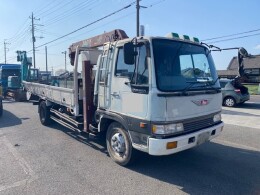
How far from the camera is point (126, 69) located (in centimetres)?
452

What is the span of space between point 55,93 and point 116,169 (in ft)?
11.5

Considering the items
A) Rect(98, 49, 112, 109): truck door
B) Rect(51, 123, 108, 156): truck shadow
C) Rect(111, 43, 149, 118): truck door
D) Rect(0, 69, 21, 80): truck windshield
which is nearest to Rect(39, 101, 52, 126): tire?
Rect(51, 123, 108, 156): truck shadow

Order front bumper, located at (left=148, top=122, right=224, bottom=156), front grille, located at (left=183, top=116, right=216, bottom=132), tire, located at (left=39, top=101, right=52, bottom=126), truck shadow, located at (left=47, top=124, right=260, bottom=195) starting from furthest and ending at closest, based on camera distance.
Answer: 1. tire, located at (left=39, top=101, right=52, bottom=126)
2. front grille, located at (left=183, top=116, right=216, bottom=132)
3. truck shadow, located at (left=47, top=124, right=260, bottom=195)
4. front bumper, located at (left=148, top=122, right=224, bottom=156)

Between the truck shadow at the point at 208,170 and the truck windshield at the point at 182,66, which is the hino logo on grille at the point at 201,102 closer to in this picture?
the truck windshield at the point at 182,66

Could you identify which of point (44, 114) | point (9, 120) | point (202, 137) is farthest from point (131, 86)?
point (9, 120)

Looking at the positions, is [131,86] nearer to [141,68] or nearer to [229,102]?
[141,68]

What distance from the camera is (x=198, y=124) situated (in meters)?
4.55

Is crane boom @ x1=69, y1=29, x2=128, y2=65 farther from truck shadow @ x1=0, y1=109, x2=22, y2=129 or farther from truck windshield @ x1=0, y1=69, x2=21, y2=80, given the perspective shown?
truck windshield @ x1=0, y1=69, x2=21, y2=80

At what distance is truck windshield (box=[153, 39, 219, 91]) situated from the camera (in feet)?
13.6

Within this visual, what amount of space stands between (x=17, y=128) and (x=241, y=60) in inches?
285

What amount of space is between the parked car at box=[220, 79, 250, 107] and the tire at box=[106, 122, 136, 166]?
10.8 meters

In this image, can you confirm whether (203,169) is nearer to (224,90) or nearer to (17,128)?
(17,128)

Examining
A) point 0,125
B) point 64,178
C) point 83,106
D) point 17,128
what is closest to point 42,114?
point 17,128

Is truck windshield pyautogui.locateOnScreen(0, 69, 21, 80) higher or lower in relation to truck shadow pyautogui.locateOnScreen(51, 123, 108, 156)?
higher
